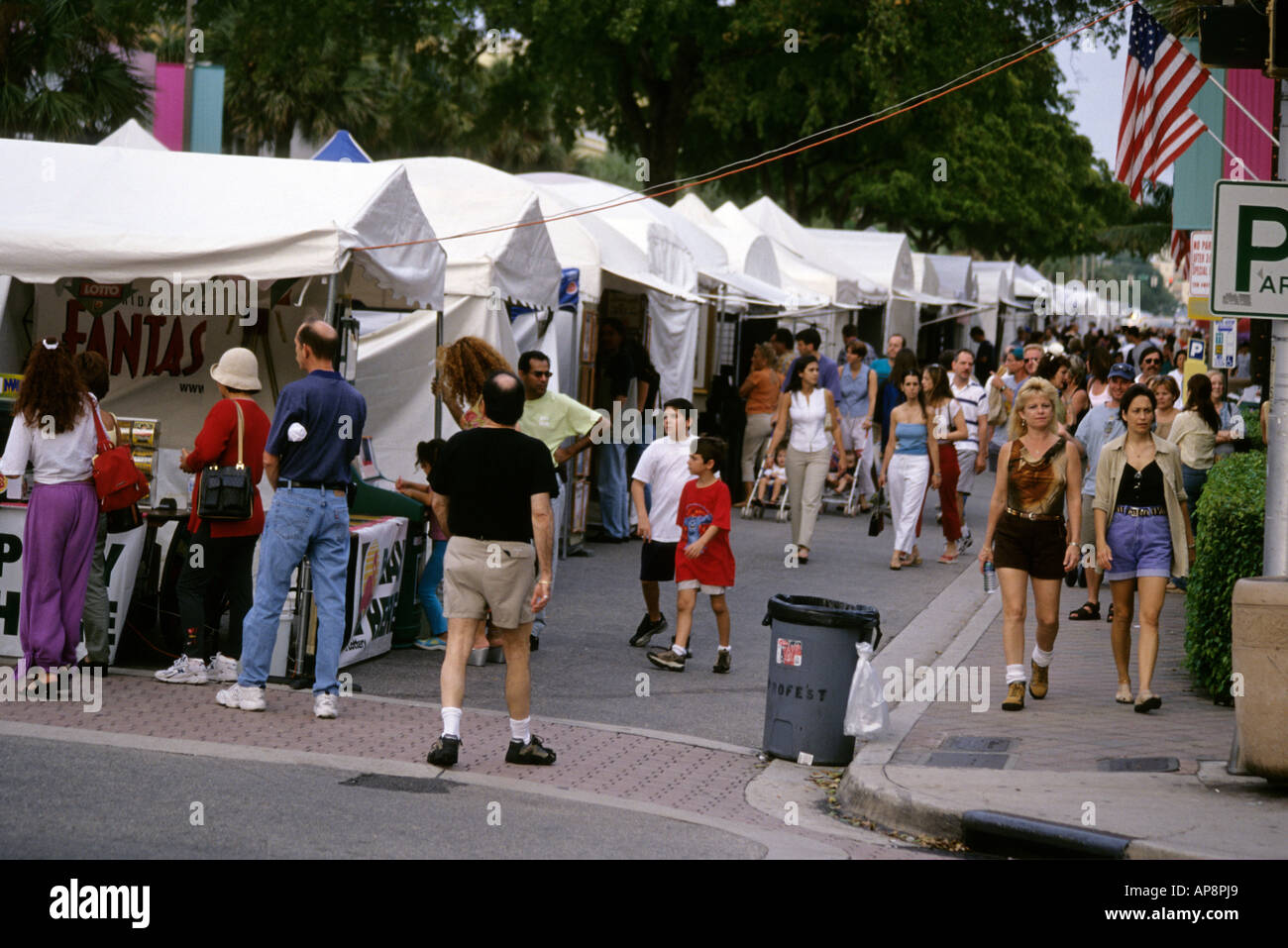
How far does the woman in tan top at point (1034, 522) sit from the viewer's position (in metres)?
9.14

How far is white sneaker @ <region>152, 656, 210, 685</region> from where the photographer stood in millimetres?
8703

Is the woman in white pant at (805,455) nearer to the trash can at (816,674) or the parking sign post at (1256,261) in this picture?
the trash can at (816,674)

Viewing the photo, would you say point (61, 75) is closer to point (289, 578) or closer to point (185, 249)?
point (185, 249)

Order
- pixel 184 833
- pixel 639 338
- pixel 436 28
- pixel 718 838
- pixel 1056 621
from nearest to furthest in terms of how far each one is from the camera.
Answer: pixel 184 833 < pixel 718 838 < pixel 1056 621 < pixel 639 338 < pixel 436 28

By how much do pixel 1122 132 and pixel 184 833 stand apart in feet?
39.3

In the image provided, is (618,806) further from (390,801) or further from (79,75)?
(79,75)

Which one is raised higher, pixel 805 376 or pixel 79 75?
pixel 79 75

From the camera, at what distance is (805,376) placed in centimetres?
1497

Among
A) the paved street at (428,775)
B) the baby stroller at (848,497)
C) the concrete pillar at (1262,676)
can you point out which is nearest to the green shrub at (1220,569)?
the concrete pillar at (1262,676)

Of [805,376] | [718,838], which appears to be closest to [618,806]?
[718,838]

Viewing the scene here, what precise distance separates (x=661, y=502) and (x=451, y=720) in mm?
3558

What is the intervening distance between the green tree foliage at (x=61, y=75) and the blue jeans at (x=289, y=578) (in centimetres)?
1751

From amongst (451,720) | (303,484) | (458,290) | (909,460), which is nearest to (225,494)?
(303,484)

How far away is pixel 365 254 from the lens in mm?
9508
